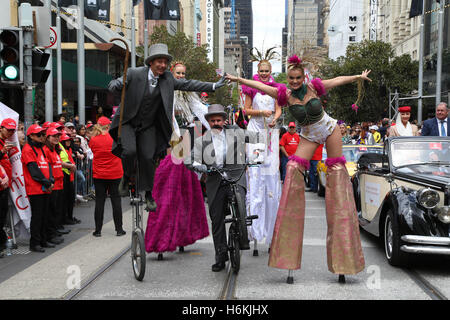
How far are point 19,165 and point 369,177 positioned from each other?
5112 millimetres

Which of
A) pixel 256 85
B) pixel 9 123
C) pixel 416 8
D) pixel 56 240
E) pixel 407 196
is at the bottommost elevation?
pixel 56 240

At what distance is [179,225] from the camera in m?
7.23

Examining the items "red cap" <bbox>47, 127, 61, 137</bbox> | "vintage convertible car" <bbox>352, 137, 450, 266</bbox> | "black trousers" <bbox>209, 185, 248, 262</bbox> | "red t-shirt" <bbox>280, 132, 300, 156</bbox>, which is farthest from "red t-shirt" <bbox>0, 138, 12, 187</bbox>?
"red t-shirt" <bbox>280, 132, 300, 156</bbox>

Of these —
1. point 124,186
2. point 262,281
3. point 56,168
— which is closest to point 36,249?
point 56,168

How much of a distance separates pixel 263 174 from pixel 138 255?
2.17m

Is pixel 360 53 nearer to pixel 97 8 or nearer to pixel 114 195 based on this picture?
pixel 97 8

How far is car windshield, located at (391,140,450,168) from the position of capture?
7535 mm

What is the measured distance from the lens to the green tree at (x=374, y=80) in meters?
44.6

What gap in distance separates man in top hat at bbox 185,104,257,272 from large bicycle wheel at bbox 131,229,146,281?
0.91 metres

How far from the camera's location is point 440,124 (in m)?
10.9

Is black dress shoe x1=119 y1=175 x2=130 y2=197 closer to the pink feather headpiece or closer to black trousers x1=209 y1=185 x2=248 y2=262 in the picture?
black trousers x1=209 y1=185 x2=248 y2=262

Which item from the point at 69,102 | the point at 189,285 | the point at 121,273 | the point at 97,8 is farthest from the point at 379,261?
the point at 69,102

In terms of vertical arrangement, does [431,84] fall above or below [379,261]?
above

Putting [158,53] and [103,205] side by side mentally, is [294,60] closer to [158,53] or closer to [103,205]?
[158,53]
